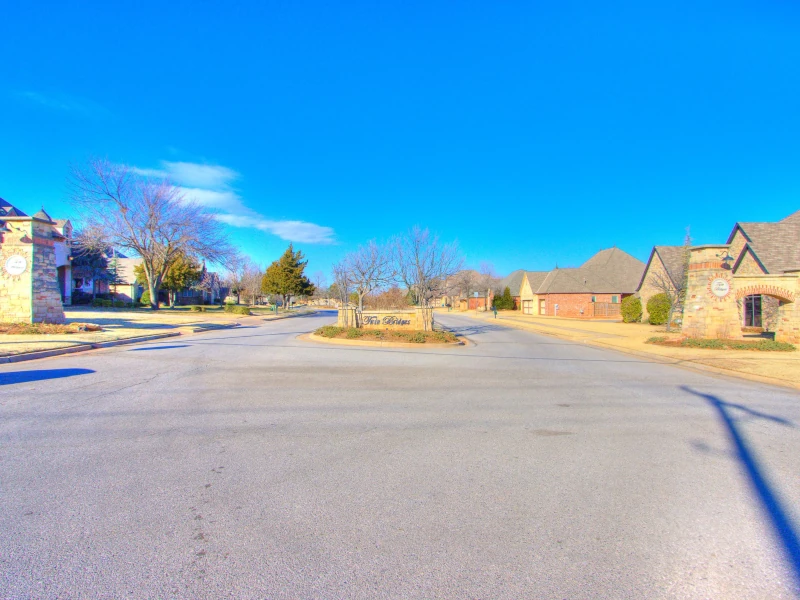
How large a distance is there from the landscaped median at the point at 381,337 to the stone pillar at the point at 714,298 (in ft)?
29.4

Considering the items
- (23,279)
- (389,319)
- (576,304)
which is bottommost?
(389,319)

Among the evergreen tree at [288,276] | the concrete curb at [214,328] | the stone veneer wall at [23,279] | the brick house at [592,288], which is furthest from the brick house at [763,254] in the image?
the evergreen tree at [288,276]

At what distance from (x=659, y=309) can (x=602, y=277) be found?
645 inches

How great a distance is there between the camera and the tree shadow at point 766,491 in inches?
128

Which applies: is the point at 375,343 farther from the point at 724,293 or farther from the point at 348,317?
the point at 724,293

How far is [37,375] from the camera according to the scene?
9234 millimetres

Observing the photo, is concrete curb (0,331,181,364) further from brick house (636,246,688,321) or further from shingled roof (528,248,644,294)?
shingled roof (528,248,644,294)

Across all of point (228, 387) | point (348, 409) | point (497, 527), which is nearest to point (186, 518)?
point (497, 527)

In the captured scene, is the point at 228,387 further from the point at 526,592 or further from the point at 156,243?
the point at 156,243

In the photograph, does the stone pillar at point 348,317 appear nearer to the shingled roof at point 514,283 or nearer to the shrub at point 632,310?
the shrub at point 632,310

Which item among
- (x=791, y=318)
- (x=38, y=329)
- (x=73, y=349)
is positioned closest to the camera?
(x=73, y=349)

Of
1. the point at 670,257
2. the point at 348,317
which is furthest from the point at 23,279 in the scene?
the point at 670,257

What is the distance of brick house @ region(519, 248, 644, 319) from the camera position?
145 ft

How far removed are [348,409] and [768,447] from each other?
5.31m
